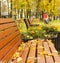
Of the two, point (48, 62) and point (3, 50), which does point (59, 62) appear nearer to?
point (48, 62)

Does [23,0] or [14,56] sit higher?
[23,0]

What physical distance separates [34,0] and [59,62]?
21.5m

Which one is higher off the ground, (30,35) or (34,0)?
(34,0)

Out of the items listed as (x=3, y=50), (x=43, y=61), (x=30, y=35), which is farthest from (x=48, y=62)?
(x=30, y=35)

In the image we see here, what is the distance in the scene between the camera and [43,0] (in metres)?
26.7

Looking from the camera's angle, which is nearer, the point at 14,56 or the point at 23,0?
the point at 14,56

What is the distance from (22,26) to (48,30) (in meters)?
1.60

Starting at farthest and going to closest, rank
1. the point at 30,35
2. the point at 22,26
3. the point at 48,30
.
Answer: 1. the point at 48,30
2. the point at 22,26
3. the point at 30,35

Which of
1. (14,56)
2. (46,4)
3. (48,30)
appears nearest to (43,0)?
(46,4)

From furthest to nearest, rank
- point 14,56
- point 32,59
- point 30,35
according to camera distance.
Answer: point 30,35
point 14,56
point 32,59

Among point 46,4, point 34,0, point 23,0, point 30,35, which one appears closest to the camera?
point 30,35

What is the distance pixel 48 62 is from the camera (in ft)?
14.4

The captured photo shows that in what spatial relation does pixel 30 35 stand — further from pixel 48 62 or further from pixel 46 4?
pixel 46 4

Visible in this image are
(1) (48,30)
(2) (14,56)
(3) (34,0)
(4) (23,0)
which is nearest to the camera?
(2) (14,56)
